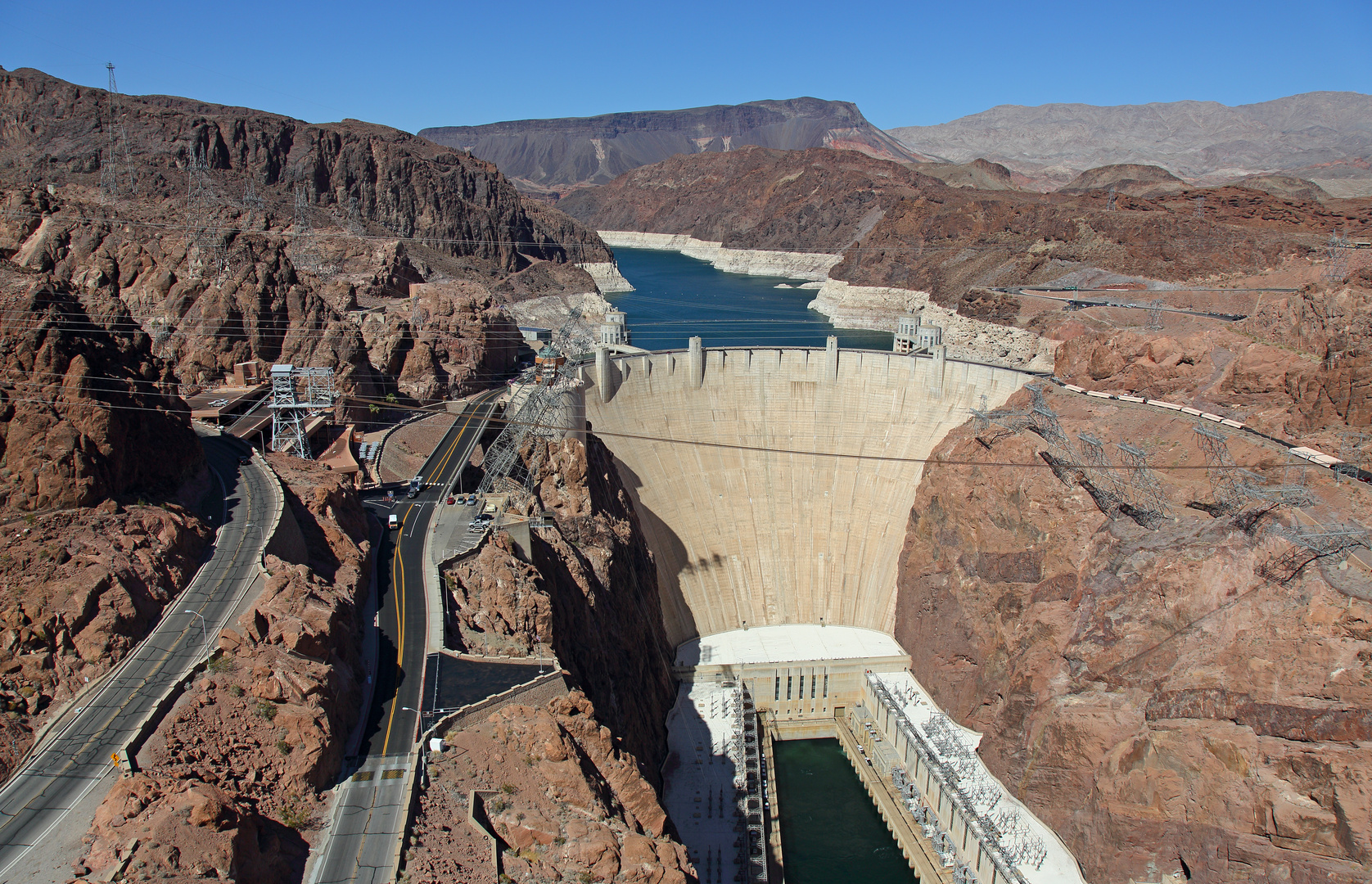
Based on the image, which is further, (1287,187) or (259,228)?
(1287,187)

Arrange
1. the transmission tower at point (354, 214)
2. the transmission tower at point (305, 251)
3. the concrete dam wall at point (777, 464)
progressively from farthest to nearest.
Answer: the transmission tower at point (354, 214) → the transmission tower at point (305, 251) → the concrete dam wall at point (777, 464)

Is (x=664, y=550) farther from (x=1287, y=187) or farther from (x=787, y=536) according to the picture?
(x=1287, y=187)

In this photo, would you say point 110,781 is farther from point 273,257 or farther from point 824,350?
point 824,350

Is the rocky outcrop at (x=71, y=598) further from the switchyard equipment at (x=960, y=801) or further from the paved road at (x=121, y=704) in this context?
the switchyard equipment at (x=960, y=801)

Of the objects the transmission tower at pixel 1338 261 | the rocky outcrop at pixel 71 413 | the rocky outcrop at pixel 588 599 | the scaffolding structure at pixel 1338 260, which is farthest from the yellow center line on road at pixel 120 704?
the transmission tower at pixel 1338 261

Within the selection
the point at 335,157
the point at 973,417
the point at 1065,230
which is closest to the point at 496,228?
the point at 335,157

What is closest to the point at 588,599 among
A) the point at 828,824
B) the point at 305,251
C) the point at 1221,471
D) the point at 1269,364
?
the point at 828,824
